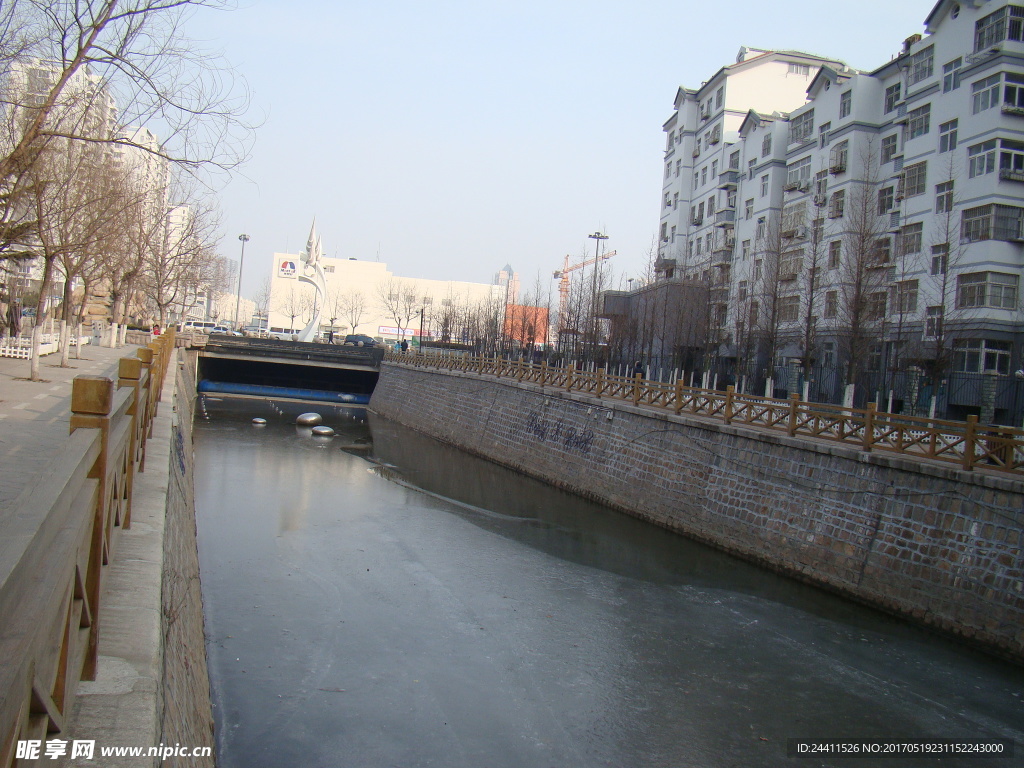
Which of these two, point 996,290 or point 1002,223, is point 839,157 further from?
point 996,290

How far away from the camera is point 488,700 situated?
28.5ft

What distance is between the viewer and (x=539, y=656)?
32.9 ft

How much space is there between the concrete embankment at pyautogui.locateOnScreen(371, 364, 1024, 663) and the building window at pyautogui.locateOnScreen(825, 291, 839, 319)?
1120 cm

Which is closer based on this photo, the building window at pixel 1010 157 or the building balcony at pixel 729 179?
the building window at pixel 1010 157

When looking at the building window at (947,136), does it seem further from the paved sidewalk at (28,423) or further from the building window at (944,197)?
the paved sidewalk at (28,423)

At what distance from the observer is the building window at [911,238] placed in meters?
26.2

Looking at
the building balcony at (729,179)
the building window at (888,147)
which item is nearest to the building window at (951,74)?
the building window at (888,147)

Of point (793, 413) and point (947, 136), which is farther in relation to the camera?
point (947, 136)

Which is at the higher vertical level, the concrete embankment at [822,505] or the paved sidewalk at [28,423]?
the paved sidewalk at [28,423]

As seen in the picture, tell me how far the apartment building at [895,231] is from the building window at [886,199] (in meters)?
0.06

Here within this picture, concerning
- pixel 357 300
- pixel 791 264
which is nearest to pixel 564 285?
pixel 357 300

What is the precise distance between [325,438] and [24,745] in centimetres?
2920

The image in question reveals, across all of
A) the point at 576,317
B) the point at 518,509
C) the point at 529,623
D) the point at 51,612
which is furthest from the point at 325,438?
the point at 51,612

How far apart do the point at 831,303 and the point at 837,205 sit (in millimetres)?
4223
